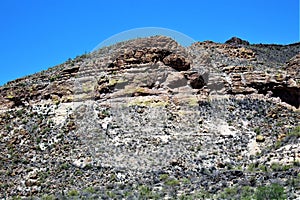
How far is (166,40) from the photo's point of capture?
34.4 meters

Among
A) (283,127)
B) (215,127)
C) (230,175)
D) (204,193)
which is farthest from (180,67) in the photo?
(204,193)

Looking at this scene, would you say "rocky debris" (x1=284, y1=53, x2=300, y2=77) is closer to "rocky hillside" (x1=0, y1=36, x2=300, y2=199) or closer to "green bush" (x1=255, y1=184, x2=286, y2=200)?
"rocky hillside" (x1=0, y1=36, x2=300, y2=199)

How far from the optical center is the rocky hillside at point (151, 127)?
2311 centimetres

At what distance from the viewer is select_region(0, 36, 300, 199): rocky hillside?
2311cm

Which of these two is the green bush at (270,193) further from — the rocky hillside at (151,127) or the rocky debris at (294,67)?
the rocky debris at (294,67)

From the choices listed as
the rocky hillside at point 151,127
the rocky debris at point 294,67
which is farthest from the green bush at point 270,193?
the rocky debris at point 294,67

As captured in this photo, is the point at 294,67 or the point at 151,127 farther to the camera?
the point at 294,67

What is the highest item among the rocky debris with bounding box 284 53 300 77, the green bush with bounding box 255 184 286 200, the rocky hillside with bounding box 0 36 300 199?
the rocky debris with bounding box 284 53 300 77

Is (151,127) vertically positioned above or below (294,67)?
below

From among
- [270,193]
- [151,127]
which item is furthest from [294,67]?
[270,193]

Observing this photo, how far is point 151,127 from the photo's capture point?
28.6 metres

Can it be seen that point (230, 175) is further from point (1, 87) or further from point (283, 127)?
point (1, 87)

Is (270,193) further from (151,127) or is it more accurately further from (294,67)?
(294,67)

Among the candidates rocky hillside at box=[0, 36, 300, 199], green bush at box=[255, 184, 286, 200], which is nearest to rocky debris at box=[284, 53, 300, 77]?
rocky hillside at box=[0, 36, 300, 199]
